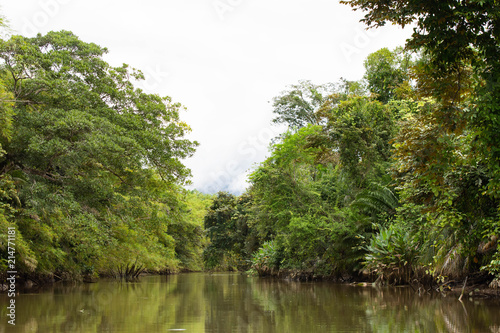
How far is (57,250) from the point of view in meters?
12.9

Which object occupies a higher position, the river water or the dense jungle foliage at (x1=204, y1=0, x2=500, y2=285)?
the dense jungle foliage at (x1=204, y1=0, x2=500, y2=285)

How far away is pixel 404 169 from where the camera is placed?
Answer: 8.52m

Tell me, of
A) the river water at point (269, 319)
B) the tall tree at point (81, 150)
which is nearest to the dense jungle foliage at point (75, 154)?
the tall tree at point (81, 150)

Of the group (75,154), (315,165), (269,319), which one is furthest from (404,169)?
(315,165)

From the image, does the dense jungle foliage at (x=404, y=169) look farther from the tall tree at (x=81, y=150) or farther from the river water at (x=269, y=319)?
the tall tree at (x=81, y=150)

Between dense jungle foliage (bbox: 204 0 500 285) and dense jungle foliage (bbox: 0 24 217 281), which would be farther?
dense jungle foliage (bbox: 0 24 217 281)

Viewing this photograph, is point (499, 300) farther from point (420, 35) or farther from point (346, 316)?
point (420, 35)

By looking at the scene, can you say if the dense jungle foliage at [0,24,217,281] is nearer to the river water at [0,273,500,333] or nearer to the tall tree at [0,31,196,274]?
the tall tree at [0,31,196,274]

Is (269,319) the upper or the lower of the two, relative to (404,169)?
lower

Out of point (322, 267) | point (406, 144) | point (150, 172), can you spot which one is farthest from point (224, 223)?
point (406, 144)

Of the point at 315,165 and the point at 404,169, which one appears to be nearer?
the point at 404,169

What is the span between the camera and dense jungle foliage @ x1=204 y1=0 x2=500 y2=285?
5598 mm

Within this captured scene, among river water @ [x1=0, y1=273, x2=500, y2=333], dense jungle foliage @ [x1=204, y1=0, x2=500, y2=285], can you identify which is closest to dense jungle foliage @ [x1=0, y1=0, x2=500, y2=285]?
dense jungle foliage @ [x1=204, y1=0, x2=500, y2=285]

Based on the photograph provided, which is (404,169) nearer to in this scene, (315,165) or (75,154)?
(75,154)
